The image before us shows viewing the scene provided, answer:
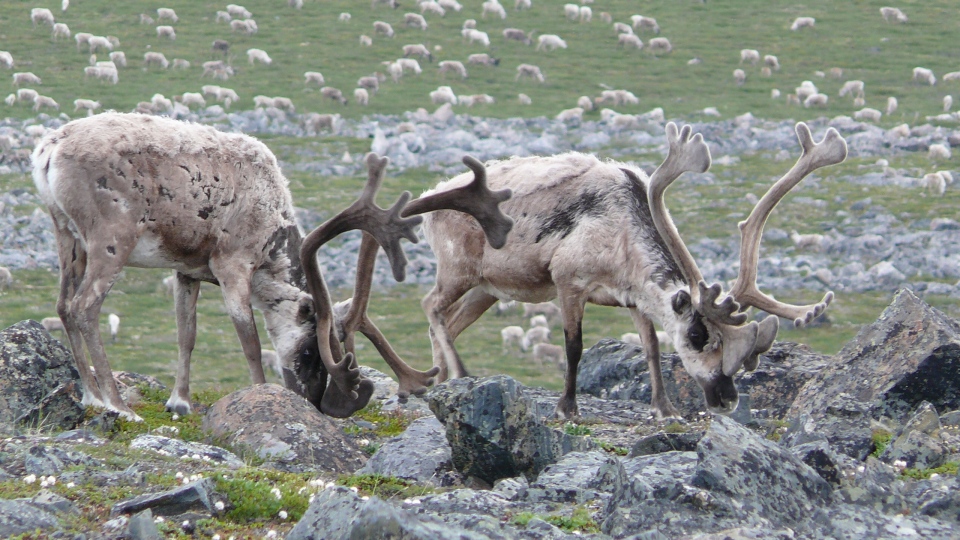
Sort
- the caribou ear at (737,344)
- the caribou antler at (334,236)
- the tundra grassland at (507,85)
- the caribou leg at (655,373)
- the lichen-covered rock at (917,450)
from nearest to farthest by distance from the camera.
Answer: the lichen-covered rock at (917,450) < the caribou antler at (334,236) < the caribou ear at (737,344) < the caribou leg at (655,373) < the tundra grassland at (507,85)

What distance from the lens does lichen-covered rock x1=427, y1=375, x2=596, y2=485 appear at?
10102 mm

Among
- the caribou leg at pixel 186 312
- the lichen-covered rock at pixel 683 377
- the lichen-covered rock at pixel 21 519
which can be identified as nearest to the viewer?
the lichen-covered rock at pixel 21 519

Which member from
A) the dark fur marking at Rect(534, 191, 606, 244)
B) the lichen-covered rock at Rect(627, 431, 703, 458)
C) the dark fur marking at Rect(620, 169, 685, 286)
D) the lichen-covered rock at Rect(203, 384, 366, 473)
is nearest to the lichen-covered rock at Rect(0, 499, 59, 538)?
the lichen-covered rock at Rect(203, 384, 366, 473)

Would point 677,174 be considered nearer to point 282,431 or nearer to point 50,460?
point 282,431

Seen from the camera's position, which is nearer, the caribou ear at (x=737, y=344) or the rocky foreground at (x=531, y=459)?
the rocky foreground at (x=531, y=459)

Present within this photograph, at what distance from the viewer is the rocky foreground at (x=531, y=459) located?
7324 millimetres

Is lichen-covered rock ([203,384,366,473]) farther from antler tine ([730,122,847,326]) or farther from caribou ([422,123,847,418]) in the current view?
antler tine ([730,122,847,326])

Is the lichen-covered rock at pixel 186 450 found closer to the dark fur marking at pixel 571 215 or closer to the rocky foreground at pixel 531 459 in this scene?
the rocky foreground at pixel 531 459

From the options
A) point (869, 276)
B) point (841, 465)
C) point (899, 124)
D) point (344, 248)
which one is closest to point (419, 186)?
point (344, 248)

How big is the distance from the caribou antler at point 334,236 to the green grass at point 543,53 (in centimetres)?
3444

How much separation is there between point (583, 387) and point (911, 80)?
43.6 meters

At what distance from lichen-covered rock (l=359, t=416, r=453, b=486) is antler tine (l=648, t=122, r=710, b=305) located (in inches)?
128

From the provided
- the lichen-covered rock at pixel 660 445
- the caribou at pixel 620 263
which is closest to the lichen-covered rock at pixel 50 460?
the lichen-covered rock at pixel 660 445

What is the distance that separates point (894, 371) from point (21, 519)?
7945mm
